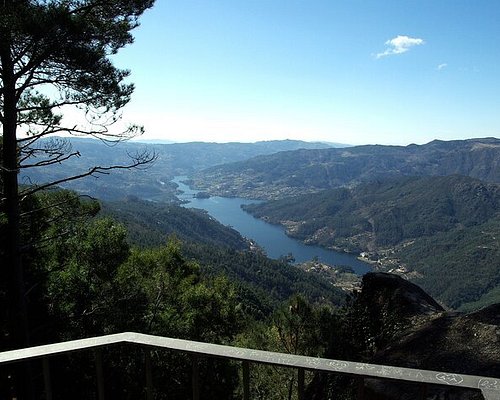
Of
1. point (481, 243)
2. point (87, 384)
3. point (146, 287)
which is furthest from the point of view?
point (481, 243)

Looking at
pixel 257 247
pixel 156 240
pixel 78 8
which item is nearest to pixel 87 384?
pixel 78 8

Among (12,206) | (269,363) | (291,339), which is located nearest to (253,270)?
(291,339)

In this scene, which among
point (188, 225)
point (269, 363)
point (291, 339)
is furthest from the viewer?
point (188, 225)

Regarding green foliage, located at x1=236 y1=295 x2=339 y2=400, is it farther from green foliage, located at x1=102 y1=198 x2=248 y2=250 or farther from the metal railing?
green foliage, located at x1=102 y1=198 x2=248 y2=250

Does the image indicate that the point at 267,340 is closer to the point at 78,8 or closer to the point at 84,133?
the point at 84,133

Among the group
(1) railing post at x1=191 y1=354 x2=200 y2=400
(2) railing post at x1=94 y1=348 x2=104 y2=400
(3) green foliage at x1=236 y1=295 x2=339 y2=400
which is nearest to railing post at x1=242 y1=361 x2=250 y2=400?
(1) railing post at x1=191 y1=354 x2=200 y2=400

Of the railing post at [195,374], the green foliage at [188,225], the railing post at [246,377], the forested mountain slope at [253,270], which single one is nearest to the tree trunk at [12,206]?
the railing post at [195,374]

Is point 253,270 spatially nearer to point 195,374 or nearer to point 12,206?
point 12,206

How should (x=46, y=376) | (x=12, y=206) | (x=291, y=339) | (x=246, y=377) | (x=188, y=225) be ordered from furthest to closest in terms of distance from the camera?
(x=188, y=225) → (x=291, y=339) → (x=12, y=206) → (x=46, y=376) → (x=246, y=377)
